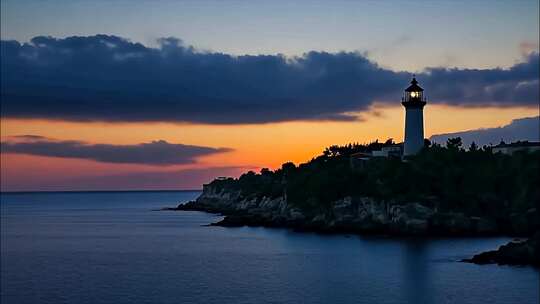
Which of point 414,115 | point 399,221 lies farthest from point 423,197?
point 414,115

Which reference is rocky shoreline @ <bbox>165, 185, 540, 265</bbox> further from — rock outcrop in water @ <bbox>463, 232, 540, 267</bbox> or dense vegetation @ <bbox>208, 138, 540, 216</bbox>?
rock outcrop in water @ <bbox>463, 232, 540, 267</bbox>

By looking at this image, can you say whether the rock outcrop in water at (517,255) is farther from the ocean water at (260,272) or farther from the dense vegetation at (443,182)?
the dense vegetation at (443,182)

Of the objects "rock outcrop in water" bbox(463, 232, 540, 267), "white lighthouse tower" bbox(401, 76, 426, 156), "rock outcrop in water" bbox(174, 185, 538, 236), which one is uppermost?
"white lighthouse tower" bbox(401, 76, 426, 156)

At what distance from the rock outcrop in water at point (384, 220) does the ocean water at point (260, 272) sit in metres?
4.35

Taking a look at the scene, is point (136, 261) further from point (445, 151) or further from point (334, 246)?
point (445, 151)

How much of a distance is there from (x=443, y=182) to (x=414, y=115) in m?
9.68

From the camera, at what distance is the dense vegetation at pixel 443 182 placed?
71938 millimetres

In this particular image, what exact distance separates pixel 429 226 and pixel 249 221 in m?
30.3

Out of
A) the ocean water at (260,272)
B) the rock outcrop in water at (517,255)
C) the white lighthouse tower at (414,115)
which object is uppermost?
the white lighthouse tower at (414,115)

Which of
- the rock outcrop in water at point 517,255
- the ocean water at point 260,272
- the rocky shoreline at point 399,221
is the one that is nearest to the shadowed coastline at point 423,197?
the rocky shoreline at point 399,221

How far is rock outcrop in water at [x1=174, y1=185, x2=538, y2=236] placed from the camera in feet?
222

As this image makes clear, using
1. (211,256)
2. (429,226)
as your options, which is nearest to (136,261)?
(211,256)

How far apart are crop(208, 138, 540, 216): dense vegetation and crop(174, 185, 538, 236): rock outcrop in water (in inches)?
52.2

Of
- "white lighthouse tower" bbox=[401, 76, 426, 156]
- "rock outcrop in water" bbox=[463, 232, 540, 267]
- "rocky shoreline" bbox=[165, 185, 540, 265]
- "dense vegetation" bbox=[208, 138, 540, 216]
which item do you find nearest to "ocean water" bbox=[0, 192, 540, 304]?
"rock outcrop in water" bbox=[463, 232, 540, 267]
